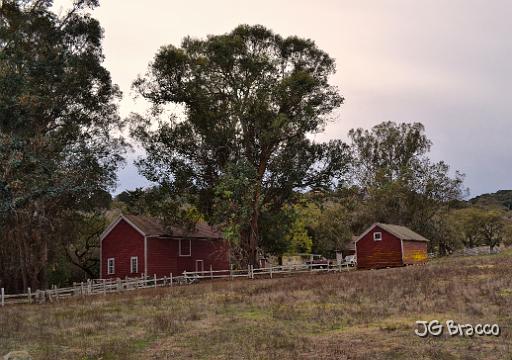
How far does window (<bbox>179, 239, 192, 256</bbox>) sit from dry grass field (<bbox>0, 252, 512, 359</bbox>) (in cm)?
2645

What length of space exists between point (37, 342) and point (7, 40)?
76.7 feet

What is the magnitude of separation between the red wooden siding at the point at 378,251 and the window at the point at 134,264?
24.9m

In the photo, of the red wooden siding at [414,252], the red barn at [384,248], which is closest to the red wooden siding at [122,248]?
the red barn at [384,248]

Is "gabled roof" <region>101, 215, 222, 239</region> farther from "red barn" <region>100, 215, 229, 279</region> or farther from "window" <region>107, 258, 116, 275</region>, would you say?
"window" <region>107, 258, 116, 275</region>

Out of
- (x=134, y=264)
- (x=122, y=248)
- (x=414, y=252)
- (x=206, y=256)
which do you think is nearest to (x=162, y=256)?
(x=134, y=264)

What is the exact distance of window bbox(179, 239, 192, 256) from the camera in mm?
56291

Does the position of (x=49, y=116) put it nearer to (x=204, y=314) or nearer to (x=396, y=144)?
(x=204, y=314)

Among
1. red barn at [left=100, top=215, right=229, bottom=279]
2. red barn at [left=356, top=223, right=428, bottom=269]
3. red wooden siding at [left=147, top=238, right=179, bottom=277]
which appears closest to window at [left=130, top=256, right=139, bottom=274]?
red barn at [left=100, top=215, right=229, bottom=279]

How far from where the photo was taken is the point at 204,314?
21984 millimetres

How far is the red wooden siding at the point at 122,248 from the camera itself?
171 ft

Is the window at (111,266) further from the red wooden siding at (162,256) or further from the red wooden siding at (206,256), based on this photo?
the red wooden siding at (206,256)

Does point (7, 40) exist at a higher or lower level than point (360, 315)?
higher

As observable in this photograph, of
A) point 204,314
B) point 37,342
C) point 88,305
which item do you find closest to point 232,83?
point 88,305

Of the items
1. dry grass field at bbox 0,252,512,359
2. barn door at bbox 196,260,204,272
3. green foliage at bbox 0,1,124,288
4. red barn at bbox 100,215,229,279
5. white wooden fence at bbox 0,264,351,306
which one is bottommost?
dry grass field at bbox 0,252,512,359
